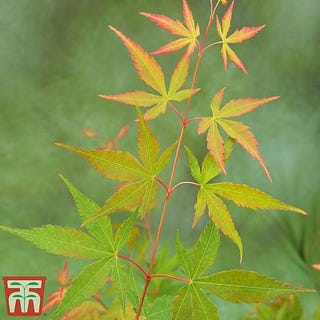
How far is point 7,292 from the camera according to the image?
34 centimetres

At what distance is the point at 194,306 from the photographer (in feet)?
0.89

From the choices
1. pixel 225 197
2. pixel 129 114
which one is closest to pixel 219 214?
pixel 225 197

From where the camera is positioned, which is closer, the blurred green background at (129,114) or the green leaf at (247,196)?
the green leaf at (247,196)

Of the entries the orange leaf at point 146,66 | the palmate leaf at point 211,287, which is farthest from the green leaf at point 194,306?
the orange leaf at point 146,66

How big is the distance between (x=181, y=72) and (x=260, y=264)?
79cm

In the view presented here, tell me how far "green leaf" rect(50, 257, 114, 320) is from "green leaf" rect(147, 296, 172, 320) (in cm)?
5

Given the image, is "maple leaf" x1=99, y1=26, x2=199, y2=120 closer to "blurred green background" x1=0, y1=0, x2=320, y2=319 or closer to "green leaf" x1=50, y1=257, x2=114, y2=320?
"green leaf" x1=50, y1=257, x2=114, y2=320

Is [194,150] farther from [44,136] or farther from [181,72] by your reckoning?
[181,72]

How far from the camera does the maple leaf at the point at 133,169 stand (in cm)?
26

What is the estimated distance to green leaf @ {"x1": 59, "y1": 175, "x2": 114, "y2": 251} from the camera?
282 millimetres

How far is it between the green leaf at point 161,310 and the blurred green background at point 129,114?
0.62 metres

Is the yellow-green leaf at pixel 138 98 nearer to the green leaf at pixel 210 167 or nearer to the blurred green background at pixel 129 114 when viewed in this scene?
the green leaf at pixel 210 167

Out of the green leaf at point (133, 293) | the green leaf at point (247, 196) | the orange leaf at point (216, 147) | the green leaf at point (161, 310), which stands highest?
the orange leaf at point (216, 147)

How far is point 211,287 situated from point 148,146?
7 centimetres
